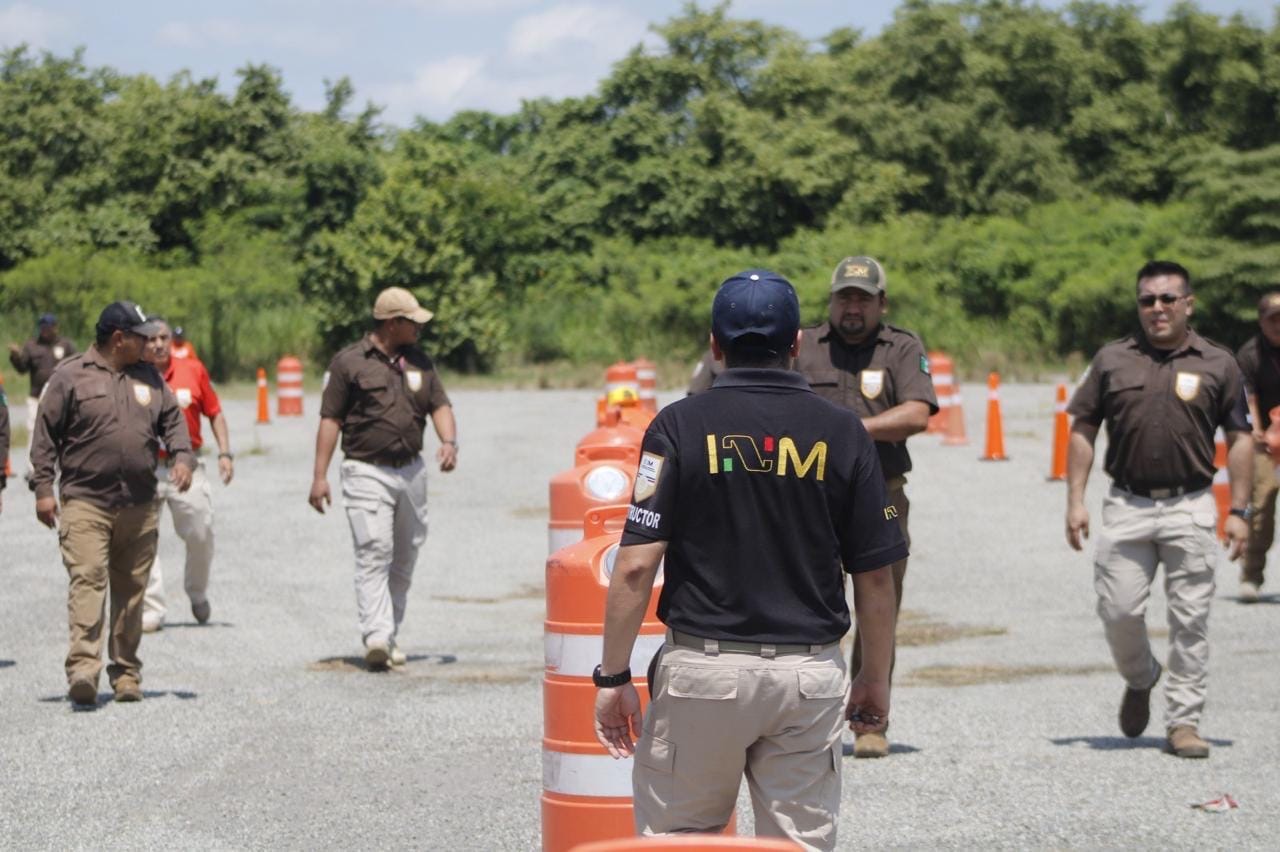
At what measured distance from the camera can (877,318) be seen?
8.25m

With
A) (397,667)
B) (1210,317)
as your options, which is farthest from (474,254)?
(397,667)

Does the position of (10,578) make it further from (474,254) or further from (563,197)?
(563,197)

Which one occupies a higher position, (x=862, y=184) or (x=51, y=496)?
(x=862, y=184)

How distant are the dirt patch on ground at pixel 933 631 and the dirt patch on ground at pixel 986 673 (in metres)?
1.00

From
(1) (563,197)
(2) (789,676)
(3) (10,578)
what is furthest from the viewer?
(1) (563,197)

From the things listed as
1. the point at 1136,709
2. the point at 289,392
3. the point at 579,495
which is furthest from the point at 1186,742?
the point at 289,392

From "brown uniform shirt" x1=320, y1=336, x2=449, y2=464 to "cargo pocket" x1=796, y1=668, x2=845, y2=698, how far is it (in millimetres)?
6781

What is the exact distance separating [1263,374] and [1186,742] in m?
4.74

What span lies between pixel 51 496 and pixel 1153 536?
17.0 ft

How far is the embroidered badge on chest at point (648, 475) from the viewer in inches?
176

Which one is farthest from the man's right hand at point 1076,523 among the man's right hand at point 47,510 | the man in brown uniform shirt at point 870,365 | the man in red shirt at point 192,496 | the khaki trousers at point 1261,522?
the man in red shirt at point 192,496

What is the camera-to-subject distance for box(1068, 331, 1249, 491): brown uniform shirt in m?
8.41

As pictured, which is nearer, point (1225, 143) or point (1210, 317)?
point (1210, 317)

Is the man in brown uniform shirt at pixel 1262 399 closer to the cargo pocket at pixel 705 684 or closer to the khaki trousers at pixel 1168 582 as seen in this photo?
the khaki trousers at pixel 1168 582
